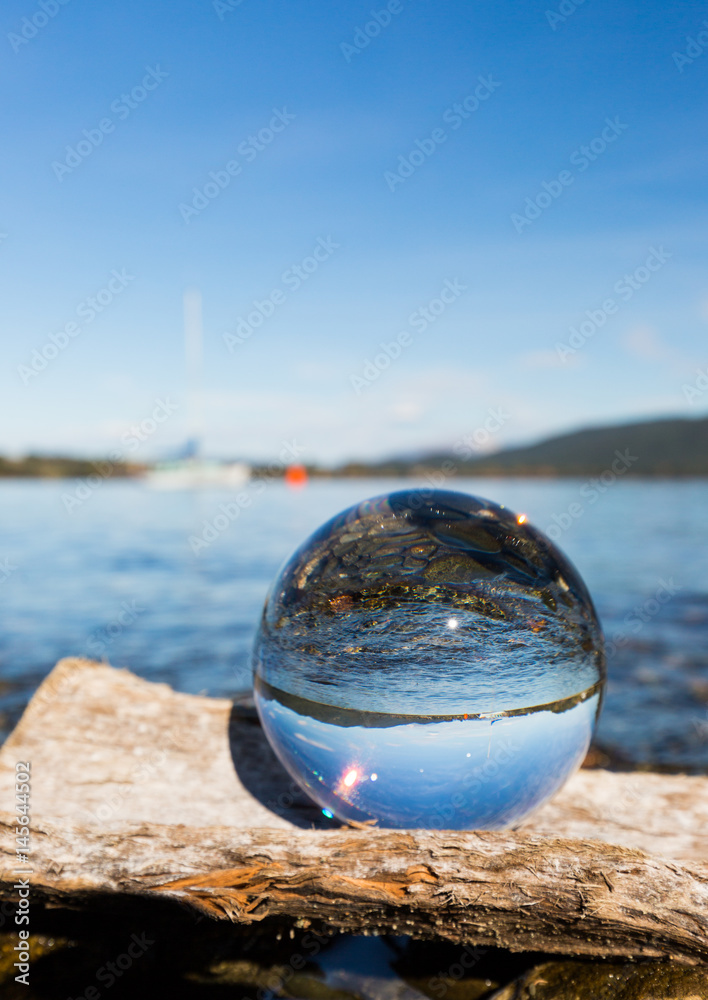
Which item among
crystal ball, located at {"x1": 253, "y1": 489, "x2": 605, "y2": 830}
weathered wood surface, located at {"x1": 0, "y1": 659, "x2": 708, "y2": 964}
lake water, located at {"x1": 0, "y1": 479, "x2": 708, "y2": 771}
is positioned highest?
crystal ball, located at {"x1": 253, "y1": 489, "x2": 605, "y2": 830}

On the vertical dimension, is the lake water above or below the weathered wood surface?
below

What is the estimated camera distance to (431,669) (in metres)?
2.46

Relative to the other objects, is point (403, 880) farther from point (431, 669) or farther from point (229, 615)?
point (229, 615)

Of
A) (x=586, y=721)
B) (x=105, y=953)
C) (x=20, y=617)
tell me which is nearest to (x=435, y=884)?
(x=586, y=721)

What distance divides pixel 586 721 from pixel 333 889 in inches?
48.6

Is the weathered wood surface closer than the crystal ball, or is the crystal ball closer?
the weathered wood surface

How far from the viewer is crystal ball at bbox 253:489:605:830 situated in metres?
2.47

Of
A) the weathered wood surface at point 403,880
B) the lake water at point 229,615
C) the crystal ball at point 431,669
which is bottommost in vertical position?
the lake water at point 229,615

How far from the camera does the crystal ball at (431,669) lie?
8.11ft

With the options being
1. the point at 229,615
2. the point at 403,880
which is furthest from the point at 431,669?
the point at 229,615

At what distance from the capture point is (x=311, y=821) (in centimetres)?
303

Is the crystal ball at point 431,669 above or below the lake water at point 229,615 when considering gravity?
above

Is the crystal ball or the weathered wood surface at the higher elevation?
the crystal ball

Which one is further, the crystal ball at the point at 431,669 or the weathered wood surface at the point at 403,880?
the crystal ball at the point at 431,669
